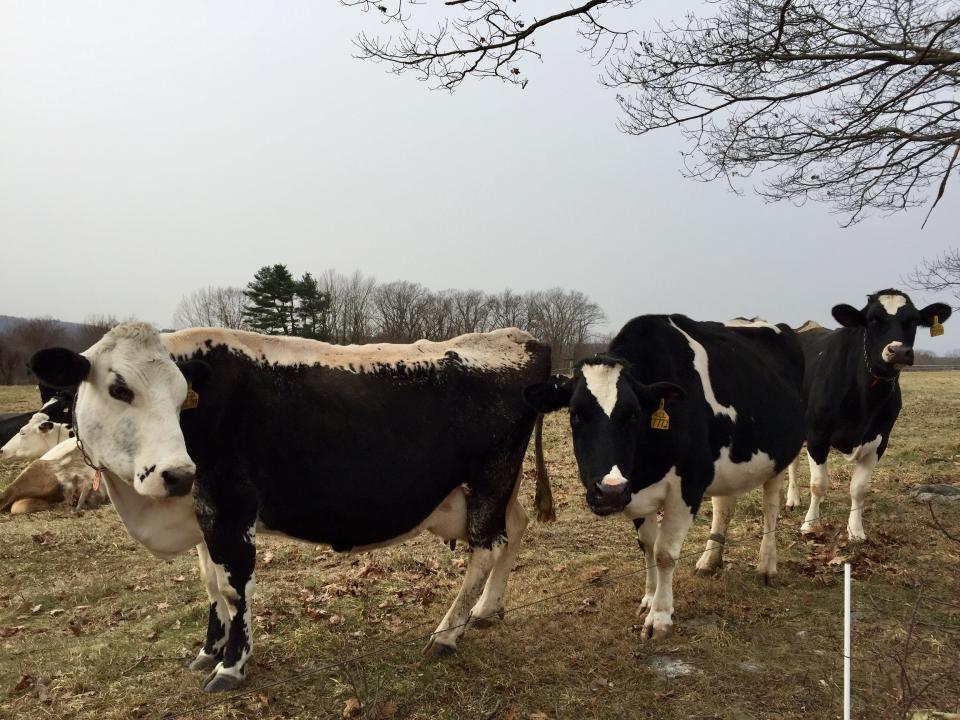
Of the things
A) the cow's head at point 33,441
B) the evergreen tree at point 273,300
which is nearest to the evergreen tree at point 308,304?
the evergreen tree at point 273,300

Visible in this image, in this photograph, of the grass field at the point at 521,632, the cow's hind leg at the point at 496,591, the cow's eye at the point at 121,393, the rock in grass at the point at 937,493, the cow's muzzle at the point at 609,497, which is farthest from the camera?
the rock in grass at the point at 937,493

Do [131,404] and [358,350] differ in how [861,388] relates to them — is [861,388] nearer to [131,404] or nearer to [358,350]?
[358,350]

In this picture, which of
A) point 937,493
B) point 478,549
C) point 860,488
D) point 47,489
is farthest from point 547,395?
point 47,489

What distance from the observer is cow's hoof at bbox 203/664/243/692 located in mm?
4707

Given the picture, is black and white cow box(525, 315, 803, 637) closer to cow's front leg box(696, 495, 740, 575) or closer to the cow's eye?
cow's front leg box(696, 495, 740, 575)

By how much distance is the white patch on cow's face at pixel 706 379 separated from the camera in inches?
239

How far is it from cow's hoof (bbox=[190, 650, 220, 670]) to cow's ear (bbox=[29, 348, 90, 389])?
7.68ft

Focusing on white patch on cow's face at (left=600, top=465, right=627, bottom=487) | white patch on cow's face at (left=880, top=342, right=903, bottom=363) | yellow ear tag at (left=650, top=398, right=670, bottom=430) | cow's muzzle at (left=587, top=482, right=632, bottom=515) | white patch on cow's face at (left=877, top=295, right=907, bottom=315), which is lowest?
cow's muzzle at (left=587, top=482, right=632, bottom=515)

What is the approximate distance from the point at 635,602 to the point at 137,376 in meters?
4.70

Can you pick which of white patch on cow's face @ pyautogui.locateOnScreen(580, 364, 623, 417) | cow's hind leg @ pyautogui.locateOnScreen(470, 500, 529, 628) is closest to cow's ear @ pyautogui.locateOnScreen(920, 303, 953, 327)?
white patch on cow's face @ pyautogui.locateOnScreen(580, 364, 623, 417)

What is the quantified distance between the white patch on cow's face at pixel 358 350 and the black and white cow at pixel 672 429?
22.6 inches

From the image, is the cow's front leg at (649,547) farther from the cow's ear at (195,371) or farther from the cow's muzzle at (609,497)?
the cow's ear at (195,371)

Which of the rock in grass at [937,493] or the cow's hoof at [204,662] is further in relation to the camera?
the rock in grass at [937,493]

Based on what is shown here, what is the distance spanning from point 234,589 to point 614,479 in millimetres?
2804
